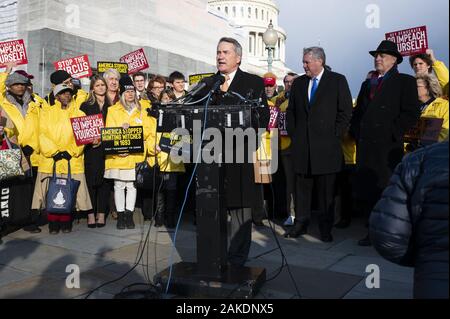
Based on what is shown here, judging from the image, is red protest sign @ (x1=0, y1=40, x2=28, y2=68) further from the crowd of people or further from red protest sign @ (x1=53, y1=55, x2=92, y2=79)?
red protest sign @ (x1=53, y1=55, x2=92, y2=79)

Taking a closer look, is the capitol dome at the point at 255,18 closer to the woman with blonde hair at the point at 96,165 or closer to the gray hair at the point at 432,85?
the woman with blonde hair at the point at 96,165

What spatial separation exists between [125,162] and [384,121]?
3.20 m

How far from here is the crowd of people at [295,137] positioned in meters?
5.07

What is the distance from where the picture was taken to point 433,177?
1.65m

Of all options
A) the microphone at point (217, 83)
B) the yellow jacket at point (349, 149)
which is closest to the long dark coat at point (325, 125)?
the yellow jacket at point (349, 149)

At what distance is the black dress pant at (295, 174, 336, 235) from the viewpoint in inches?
206

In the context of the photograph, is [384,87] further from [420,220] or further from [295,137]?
[420,220]

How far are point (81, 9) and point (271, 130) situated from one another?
13.5 m

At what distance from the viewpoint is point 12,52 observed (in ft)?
22.1

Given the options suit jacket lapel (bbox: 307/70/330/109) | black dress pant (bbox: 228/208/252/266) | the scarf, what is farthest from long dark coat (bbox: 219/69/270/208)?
the scarf

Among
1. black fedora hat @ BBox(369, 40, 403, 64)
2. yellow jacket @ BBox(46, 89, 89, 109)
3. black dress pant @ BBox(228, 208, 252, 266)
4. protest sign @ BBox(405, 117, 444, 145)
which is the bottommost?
black dress pant @ BBox(228, 208, 252, 266)

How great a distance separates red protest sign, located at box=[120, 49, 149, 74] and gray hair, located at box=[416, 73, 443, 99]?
5.14 metres
